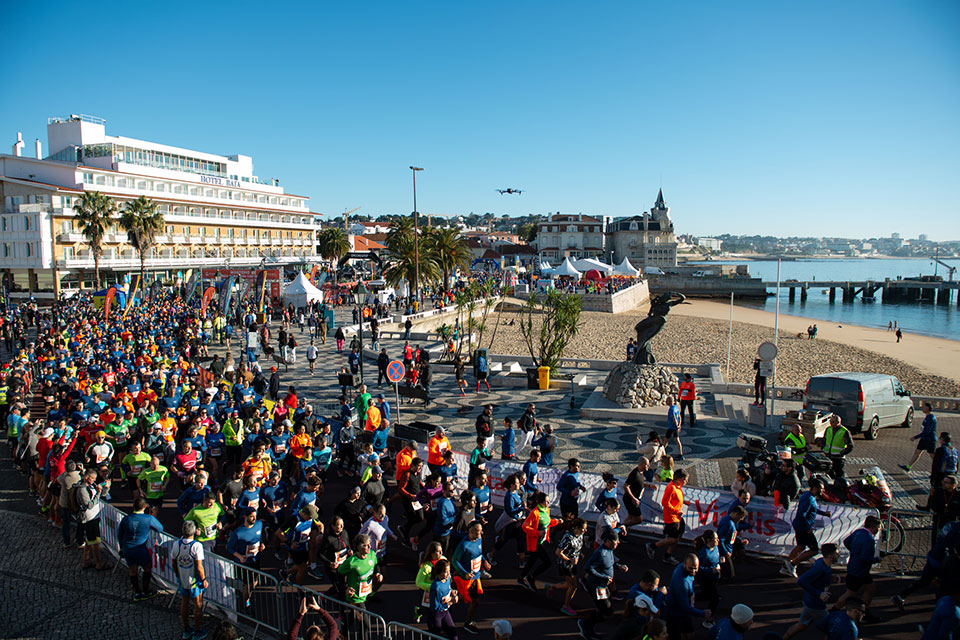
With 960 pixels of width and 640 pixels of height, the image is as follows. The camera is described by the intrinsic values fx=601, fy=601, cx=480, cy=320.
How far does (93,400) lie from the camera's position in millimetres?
13594

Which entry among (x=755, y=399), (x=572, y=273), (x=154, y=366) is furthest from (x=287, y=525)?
(x=572, y=273)

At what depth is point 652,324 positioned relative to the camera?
1697 cm

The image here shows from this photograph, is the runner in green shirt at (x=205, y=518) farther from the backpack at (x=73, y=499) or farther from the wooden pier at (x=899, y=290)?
the wooden pier at (x=899, y=290)

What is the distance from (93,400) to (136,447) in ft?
16.7

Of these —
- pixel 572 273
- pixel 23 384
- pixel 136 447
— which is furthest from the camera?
pixel 572 273

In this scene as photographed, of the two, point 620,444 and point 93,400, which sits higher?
point 93,400

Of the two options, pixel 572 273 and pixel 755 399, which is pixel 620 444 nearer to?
pixel 755 399

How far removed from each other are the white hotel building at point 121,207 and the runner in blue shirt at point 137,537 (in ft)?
108

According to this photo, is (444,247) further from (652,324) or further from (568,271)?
(652,324)

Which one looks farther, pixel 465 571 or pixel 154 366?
pixel 154 366

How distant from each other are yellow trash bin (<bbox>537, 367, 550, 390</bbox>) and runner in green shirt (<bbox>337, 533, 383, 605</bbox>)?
14.0 meters

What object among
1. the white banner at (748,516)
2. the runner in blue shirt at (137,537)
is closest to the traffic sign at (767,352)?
the white banner at (748,516)

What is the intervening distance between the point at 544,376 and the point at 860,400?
911 centimetres

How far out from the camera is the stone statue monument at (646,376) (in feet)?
55.5
